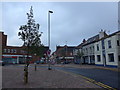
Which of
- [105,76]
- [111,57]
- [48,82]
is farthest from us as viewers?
[111,57]

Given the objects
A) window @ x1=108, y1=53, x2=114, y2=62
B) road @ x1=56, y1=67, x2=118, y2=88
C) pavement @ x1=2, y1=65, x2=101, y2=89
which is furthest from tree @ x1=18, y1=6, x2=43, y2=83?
window @ x1=108, y1=53, x2=114, y2=62

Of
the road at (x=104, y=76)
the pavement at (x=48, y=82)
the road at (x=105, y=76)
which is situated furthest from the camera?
the road at (x=104, y=76)

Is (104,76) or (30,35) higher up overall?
(30,35)

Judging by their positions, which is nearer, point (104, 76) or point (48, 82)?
point (48, 82)

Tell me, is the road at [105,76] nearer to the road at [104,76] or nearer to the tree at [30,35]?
the road at [104,76]

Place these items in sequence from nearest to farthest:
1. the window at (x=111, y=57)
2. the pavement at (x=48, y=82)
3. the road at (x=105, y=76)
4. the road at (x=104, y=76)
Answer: the pavement at (x=48, y=82) → the road at (x=105, y=76) → the road at (x=104, y=76) → the window at (x=111, y=57)

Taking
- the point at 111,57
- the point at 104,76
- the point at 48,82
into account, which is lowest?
the point at 104,76

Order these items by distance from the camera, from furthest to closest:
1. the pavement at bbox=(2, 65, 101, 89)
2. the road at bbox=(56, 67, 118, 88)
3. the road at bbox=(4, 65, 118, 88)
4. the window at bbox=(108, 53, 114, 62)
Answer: the window at bbox=(108, 53, 114, 62) → the road at bbox=(4, 65, 118, 88) → the road at bbox=(56, 67, 118, 88) → the pavement at bbox=(2, 65, 101, 89)

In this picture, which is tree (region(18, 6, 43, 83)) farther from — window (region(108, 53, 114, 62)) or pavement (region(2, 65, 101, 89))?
window (region(108, 53, 114, 62))

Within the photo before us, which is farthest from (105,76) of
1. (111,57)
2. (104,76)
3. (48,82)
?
(111,57)

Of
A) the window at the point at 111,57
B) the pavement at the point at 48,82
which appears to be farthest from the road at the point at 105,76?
the window at the point at 111,57

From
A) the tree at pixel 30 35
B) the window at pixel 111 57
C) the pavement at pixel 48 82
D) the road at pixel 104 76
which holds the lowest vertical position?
the road at pixel 104 76

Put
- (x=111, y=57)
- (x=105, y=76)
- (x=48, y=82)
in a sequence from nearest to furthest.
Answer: (x=48, y=82), (x=105, y=76), (x=111, y=57)

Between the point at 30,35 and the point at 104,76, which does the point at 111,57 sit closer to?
the point at 104,76
